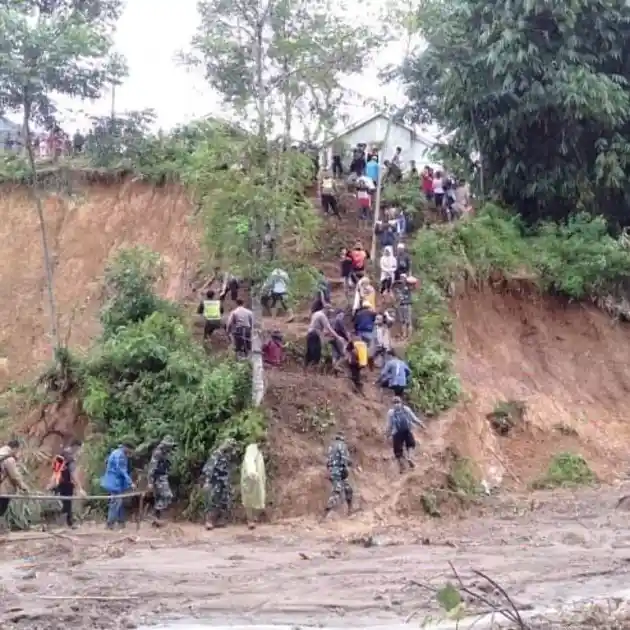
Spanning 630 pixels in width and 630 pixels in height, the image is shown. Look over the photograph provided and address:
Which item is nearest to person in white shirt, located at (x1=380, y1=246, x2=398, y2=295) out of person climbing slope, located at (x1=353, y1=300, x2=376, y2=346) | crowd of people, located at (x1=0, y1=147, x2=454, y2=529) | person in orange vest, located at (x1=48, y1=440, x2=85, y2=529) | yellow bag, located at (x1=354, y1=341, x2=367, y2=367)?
crowd of people, located at (x1=0, y1=147, x2=454, y2=529)

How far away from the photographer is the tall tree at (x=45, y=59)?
1859cm

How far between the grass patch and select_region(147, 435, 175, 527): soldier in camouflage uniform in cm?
615

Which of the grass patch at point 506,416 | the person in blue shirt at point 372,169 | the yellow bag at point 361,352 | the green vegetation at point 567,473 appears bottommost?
the green vegetation at point 567,473

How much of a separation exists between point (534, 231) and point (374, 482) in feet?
30.4

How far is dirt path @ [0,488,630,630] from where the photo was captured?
11.0 metres

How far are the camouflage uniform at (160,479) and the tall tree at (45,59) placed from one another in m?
4.11

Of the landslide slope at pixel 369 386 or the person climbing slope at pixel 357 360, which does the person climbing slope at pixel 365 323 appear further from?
the landslide slope at pixel 369 386

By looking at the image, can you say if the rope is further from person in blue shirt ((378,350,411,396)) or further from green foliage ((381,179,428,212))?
green foliage ((381,179,428,212))

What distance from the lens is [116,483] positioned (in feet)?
51.1

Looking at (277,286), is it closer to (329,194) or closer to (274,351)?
(274,351)

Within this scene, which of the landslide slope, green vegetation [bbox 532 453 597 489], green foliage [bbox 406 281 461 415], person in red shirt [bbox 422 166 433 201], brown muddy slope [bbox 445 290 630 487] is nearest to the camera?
the landslide slope

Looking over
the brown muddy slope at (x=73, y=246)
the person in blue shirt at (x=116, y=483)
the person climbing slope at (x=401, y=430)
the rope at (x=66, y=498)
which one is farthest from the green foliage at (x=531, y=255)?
the rope at (x=66, y=498)

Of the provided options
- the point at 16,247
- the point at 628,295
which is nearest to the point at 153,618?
the point at 628,295

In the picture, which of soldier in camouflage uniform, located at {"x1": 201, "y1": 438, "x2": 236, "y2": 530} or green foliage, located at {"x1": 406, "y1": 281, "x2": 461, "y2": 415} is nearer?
soldier in camouflage uniform, located at {"x1": 201, "y1": 438, "x2": 236, "y2": 530}
